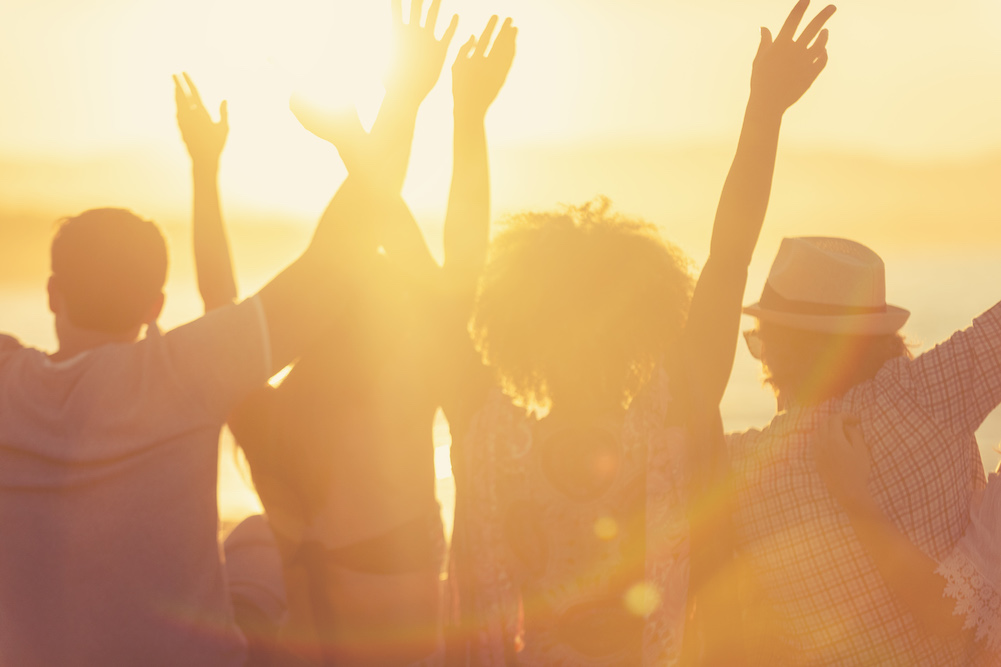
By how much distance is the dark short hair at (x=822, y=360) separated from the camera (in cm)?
265

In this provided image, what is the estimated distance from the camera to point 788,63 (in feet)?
7.48

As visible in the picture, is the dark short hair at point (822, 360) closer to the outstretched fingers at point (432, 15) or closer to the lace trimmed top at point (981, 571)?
the lace trimmed top at point (981, 571)

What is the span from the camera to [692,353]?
2162mm

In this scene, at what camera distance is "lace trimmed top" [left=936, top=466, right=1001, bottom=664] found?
8.29 feet

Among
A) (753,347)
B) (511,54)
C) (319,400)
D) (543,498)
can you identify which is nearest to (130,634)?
(319,400)

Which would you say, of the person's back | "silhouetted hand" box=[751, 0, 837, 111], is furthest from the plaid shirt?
the person's back

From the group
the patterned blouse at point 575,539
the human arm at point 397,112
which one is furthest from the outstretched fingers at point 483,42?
the patterned blouse at point 575,539

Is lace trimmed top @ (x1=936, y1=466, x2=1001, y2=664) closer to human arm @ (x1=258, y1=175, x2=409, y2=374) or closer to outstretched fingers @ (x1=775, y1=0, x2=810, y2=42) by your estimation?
outstretched fingers @ (x1=775, y1=0, x2=810, y2=42)

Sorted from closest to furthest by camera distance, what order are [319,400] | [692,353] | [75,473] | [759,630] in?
[75,473] → [692,353] → [319,400] → [759,630]

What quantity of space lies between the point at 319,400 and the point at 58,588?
0.79 metres

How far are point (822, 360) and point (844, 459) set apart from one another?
34 cm

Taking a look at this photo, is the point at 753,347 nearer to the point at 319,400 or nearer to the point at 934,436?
the point at 934,436

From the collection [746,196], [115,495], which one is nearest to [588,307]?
[746,196]

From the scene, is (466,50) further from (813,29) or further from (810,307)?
(810,307)
